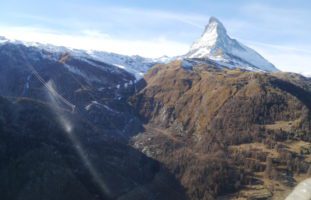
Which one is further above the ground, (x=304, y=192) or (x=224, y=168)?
(x=304, y=192)

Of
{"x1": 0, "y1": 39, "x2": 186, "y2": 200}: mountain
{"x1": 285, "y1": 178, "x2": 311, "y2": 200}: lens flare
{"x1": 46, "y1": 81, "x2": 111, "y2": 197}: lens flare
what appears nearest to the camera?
{"x1": 285, "y1": 178, "x2": 311, "y2": 200}: lens flare

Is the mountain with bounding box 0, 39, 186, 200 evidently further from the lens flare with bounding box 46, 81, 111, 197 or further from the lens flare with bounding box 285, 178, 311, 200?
the lens flare with bounding box 285, 178, 311, 200

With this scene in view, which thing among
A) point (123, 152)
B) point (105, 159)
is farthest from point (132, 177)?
point (123, 152)

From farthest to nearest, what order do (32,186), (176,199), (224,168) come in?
(224,168) → (176,199) → (32,186)

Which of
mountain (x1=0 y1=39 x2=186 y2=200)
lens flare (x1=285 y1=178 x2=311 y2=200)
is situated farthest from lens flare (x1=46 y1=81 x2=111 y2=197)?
lens flare (x1=285 y1=178 x2=311 y2=200)

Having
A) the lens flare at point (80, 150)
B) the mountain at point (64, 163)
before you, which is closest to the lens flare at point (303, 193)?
the mountain at point (64, 163)

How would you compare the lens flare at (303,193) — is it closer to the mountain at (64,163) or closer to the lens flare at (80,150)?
the mountain at (64,163)

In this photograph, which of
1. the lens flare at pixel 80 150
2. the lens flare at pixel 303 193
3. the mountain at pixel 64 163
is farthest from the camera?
the lens flare at pixel 80 150

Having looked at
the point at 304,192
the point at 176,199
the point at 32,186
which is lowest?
the point at 176,199

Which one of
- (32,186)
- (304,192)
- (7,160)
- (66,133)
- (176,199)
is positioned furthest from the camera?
(66,133)

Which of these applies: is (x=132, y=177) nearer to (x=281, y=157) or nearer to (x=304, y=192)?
(x=281, y=157)

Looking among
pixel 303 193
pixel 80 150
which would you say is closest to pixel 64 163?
pixel 80 150
